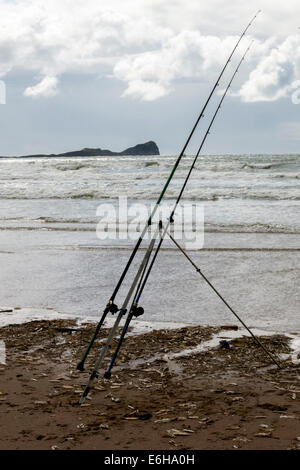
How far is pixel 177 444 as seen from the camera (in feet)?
10.2

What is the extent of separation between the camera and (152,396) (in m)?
3.85

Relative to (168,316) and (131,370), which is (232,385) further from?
(168,316)

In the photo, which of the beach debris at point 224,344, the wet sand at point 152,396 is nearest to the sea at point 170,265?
the beach debris at point 224,344

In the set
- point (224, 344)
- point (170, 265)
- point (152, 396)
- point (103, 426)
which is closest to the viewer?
point (103, 426)

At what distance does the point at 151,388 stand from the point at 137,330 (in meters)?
1.44

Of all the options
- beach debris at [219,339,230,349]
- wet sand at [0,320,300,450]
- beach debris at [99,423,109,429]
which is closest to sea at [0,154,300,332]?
beach debris at [219,339,230,349]

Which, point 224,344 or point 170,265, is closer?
point 224,344

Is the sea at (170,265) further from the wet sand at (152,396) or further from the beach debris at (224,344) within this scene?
the wet sand at (152,396)

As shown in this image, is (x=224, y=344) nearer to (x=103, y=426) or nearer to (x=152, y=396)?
(x=152, y=396)

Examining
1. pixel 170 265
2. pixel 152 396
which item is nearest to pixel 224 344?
pixel 152 396

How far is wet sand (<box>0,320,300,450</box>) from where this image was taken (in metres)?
3.18

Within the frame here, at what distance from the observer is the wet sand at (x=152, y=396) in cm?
318

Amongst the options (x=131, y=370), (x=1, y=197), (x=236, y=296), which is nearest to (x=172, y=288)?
(x=236, y=296)

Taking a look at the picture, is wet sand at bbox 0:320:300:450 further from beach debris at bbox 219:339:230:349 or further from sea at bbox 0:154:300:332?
sea at bbox 0:154:300:332
